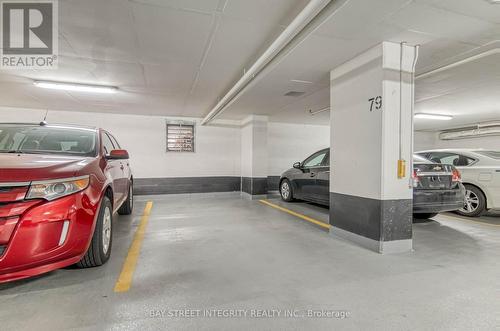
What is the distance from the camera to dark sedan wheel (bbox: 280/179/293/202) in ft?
20.3

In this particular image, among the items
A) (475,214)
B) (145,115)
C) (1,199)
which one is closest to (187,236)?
(1,199)

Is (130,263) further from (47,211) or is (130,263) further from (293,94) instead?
(293,94)

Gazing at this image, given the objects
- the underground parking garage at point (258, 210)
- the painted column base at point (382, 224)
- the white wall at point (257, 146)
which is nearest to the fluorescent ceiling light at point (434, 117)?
the underground parking garage at point (258, 210)

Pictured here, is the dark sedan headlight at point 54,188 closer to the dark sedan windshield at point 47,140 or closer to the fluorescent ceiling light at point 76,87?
the dark sedan windshield at point 47,140

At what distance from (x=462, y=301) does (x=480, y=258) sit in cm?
128

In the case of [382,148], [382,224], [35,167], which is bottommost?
[382,224]

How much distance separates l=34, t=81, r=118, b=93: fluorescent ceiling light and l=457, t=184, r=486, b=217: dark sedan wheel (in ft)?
23.6

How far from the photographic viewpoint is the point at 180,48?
2992mm

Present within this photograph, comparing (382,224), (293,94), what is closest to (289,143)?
(293,94)

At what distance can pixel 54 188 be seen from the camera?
5.94 feet

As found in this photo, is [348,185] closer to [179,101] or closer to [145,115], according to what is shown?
[179,101]

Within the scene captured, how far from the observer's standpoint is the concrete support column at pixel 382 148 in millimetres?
2789

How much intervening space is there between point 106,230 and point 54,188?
0.87 meters

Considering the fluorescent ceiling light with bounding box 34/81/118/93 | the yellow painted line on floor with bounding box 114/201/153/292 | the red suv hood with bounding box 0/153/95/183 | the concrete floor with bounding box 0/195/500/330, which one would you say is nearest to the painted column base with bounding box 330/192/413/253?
the concrete floor with bounding box 0/195/500/330
